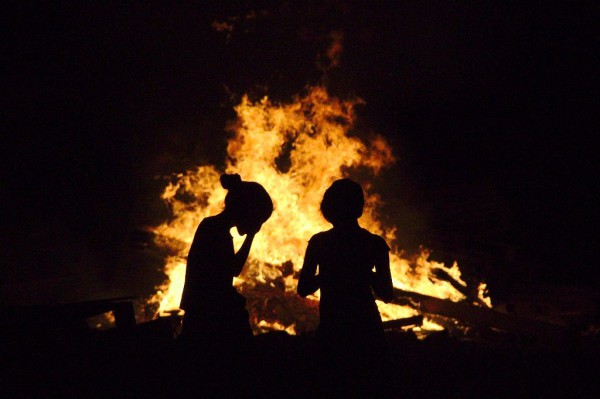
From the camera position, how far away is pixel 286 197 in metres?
10.7

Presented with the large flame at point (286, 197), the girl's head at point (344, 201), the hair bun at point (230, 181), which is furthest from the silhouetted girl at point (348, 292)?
the large flame at point (286, 197)

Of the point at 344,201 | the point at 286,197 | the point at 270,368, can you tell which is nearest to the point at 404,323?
the point at 270,368

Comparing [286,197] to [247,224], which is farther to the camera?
[286,197]

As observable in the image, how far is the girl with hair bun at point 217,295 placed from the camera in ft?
9.91

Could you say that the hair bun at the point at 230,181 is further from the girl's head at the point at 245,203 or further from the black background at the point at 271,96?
the black background at the point at 271,96

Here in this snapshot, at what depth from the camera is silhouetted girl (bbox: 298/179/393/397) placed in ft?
9.35

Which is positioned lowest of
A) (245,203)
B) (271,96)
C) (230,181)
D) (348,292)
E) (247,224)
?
(348,292)

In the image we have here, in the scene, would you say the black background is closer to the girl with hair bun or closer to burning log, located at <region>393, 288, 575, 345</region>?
burning log, located at <region>393, 288, 575, 345</region>

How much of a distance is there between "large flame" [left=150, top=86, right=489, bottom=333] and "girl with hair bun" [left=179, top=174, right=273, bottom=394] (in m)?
5.35

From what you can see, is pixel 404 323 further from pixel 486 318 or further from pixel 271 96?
pixel 271 96

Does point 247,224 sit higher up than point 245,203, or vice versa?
point 245,203

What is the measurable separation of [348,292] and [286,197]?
783cm

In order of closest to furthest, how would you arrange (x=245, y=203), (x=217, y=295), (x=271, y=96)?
(x=217, y=295), (x=245, y=203), (x=271, y=96)

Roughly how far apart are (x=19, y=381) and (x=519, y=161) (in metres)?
12.1
